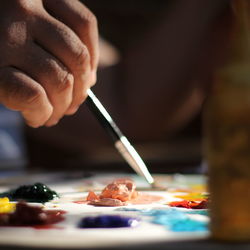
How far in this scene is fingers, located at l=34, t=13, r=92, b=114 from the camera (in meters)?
0.67

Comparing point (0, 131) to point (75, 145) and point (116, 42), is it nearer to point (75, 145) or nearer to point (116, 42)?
point (75, 145)

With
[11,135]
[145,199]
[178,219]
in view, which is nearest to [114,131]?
[145,199]

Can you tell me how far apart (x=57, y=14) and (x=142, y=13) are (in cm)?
198

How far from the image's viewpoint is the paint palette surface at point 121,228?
1.49 feet

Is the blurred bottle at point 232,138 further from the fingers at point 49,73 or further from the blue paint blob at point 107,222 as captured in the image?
the fingers at point 49,73

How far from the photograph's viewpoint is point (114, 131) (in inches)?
32.8

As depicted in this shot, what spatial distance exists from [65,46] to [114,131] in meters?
0.20

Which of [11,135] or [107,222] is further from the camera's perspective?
[11,135]

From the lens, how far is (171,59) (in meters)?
1.75

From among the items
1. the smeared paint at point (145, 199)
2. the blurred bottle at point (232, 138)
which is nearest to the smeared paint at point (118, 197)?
the smeared paint at point (145, 199)

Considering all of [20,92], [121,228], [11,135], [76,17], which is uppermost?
[11,135]

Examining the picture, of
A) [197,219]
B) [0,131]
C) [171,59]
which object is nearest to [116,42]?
[0,131]

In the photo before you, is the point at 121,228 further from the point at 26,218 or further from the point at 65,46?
the point at 65,46

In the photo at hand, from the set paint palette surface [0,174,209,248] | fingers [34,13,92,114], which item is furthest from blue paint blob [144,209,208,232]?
fingers [34,13,92,114]
